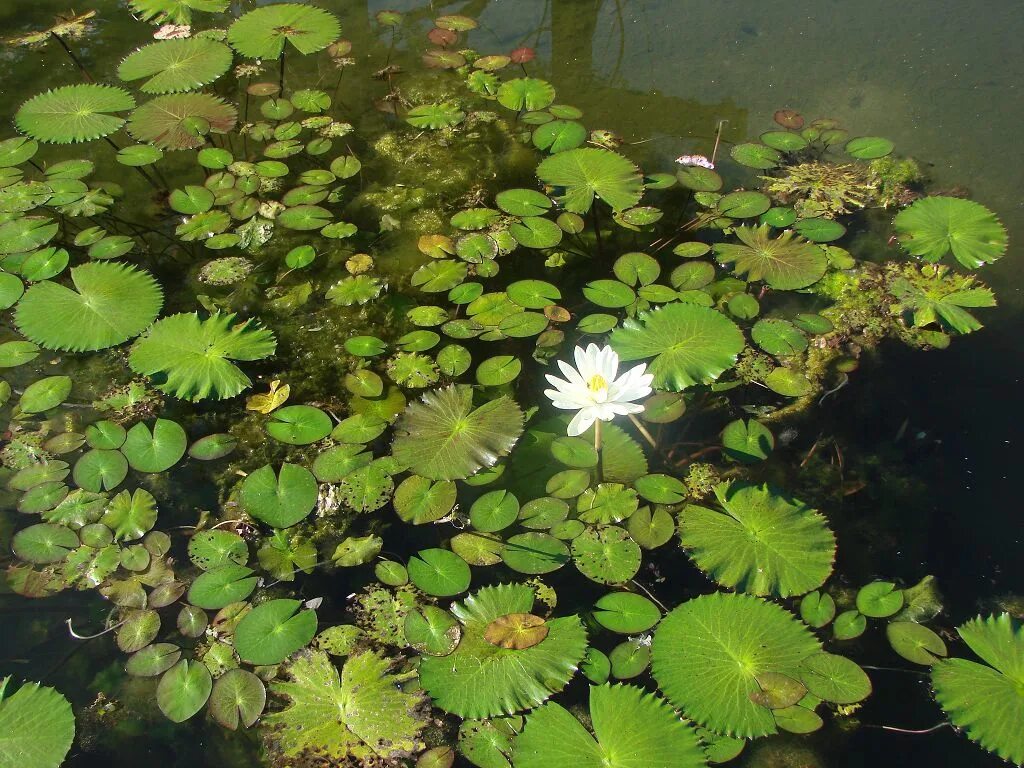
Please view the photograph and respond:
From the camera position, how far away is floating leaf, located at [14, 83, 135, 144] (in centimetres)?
334

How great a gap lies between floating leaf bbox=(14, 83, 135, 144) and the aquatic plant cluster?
0.02m

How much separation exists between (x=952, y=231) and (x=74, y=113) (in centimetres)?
394

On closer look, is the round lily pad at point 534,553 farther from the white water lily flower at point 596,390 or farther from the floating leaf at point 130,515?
the floating leaf at point 130,515

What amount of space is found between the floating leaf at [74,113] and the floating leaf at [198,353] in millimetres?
1370

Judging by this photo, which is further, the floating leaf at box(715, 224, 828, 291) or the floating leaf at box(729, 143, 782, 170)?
the floating leaf at box(729, 143, 782, 170)

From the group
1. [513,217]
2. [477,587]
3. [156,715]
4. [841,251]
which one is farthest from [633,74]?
[156,715]

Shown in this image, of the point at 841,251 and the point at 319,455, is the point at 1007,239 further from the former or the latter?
the point at 319,455

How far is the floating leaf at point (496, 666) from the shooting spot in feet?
5.84

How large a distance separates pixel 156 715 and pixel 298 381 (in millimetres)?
1143

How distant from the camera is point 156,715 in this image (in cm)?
191

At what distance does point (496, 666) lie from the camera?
183 centimetres

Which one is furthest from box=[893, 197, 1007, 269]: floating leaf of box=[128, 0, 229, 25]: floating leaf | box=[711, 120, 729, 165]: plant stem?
box=[128, 0, 229, 25]: floating leaf

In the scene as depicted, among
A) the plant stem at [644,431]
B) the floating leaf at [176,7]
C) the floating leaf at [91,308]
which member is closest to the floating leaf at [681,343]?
the plant stem at [644,431]

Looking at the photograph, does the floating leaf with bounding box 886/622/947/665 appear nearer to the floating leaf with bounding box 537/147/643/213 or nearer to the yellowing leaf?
the floating leaf with bounding box 537/147/643/213
